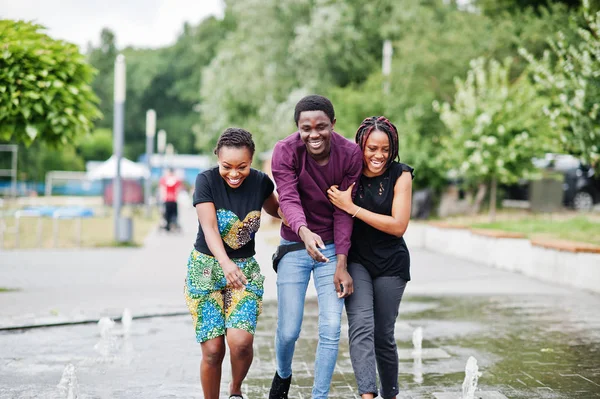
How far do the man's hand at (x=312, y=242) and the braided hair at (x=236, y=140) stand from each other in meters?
0.63

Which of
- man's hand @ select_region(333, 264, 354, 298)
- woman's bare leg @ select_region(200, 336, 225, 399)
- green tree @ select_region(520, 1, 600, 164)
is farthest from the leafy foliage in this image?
woman's bare leg @ select_region(200, 336, 225, 399)

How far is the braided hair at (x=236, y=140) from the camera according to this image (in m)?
4.81

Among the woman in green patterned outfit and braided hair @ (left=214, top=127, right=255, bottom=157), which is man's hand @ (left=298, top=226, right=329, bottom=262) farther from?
braided hair @ (left=214, top=127, right=255, bottom=157)

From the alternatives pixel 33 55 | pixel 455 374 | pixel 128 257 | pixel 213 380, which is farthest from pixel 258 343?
pixel 128 257

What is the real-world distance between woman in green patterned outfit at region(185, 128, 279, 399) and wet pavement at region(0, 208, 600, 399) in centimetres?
94

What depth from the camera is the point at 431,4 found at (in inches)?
1510

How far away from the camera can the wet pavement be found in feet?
19.3

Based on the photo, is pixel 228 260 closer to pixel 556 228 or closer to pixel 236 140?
pixel 236 140

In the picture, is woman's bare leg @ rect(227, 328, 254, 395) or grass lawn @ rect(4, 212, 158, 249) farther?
grass lawn @ rect(4, 212, 158, 249)

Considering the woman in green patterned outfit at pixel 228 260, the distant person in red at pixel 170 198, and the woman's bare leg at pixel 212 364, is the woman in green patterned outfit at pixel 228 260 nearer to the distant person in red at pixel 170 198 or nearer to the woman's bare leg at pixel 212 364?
the woman's bare leg at pixel 212 364

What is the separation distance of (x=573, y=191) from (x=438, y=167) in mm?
6378

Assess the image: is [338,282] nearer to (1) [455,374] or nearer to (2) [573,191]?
(1) [455,374]

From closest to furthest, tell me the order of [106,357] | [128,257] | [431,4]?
[106,357] → [128,257] → [431,4]

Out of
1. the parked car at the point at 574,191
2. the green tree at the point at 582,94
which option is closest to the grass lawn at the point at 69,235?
the green tree at the point at 582,94
